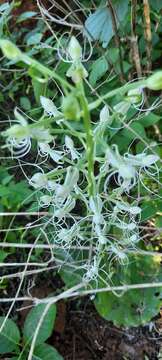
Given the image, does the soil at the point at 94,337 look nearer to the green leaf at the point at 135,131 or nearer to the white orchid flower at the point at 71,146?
the green leaf at the point at 135,131

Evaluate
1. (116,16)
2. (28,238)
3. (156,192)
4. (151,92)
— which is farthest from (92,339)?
(116,16)

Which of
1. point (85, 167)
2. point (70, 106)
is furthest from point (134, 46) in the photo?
point (70, 106)

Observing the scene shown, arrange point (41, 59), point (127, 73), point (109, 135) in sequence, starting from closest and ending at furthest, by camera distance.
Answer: point (109, 135) → point (127, 73) → point (41, 59)

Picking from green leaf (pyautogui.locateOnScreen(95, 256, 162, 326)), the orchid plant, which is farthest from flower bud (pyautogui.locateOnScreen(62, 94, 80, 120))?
green leaf (pyautogui.locateOnScreen(95, 256, 162, 326))

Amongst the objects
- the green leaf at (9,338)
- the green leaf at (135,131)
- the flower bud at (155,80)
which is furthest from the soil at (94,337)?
the flower bud at (155,80)

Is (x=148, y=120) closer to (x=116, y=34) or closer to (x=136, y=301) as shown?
(x=116, y=34)

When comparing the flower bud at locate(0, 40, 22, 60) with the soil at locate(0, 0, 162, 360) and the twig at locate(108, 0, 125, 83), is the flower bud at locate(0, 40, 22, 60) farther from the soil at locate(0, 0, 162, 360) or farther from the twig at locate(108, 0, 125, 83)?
the soil at locate(0, 0, 162, 360)

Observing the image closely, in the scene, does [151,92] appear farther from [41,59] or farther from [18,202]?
[18,202]
